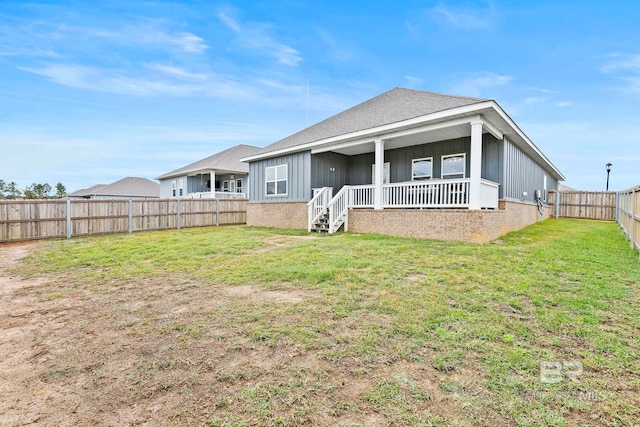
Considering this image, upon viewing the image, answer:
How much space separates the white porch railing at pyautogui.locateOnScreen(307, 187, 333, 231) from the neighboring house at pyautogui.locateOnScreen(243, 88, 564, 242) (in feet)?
0.14

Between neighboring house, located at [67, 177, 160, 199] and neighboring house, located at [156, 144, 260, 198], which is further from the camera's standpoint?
neighboring house, located at [67, 177, 160, 199]

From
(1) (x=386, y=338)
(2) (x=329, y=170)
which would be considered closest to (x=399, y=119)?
(2) (x=329, y=170)

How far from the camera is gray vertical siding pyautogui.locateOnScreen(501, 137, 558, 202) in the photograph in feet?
32.6

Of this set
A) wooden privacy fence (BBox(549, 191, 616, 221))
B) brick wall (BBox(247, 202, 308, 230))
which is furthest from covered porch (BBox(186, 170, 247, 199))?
wooden privacy fence (BBox(549, 191, 616, 221))

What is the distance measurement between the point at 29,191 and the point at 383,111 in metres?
65.1

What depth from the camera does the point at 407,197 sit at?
9430 millimetres

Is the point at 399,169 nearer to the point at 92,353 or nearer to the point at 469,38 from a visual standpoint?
the point at 469,38

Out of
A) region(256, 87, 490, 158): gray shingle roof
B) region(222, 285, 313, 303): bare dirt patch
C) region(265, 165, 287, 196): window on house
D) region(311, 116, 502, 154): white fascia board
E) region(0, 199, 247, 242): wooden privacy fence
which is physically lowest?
region(222, 285, 313, 303): bare dirt patch

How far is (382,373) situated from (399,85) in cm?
1364

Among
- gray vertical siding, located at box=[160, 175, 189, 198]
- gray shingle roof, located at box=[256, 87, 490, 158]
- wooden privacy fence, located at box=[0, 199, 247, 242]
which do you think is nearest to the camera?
gray shingle roof, located at box=[256, 87, 490, 158]

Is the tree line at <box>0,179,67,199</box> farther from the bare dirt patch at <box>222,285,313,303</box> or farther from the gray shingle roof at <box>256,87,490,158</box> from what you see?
the bare dirt patch at <box>222,285,313,303</box>

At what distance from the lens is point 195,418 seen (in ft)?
5.55

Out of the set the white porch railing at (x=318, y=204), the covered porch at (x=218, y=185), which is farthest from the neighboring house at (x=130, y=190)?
the white porch railing at (x=318, y=204)

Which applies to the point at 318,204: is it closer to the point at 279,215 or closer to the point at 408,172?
the point at 279,215
